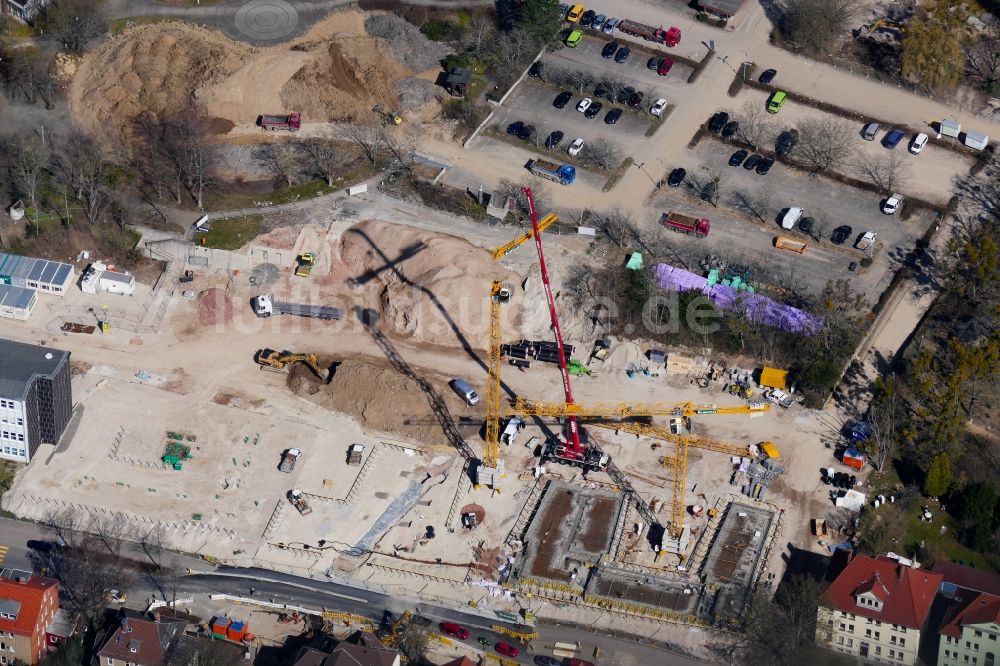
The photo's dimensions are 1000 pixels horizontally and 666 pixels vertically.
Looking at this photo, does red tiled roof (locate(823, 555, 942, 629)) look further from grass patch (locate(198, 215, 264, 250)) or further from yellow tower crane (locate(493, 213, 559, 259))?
grass patch (locate(198, 215, 264, 250))

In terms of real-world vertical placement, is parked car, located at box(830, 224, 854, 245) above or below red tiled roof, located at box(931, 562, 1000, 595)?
above

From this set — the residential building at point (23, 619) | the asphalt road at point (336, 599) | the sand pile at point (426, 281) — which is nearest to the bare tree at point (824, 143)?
the sand pile at point (426, 281)

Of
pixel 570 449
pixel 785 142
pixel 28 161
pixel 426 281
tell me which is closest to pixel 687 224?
pixel 785 142

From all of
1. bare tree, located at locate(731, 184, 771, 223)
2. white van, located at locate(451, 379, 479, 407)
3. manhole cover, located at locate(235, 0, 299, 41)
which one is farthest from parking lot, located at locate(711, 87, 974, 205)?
manhole cover, located at locate(235, 0, 299, 41)

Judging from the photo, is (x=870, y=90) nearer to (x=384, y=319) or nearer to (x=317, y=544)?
(x=384, y=319)

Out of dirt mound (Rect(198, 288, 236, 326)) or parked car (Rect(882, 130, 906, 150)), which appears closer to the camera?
dirt mound (Rect(198, 288, 236, 326))

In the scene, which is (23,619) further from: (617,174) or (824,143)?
(824,143)

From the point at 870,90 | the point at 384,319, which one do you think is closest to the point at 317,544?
the point at 384,319
